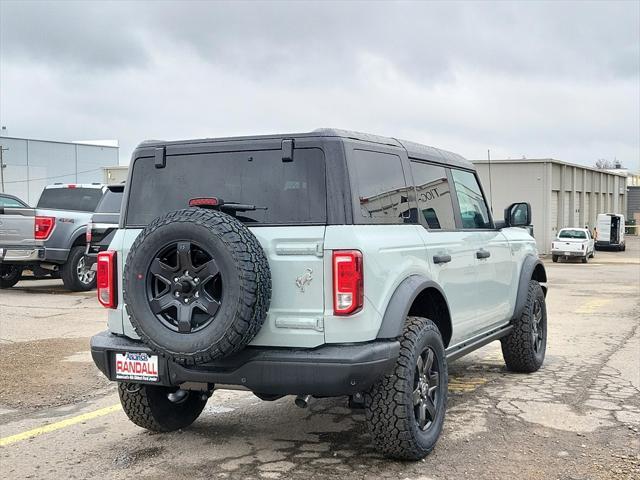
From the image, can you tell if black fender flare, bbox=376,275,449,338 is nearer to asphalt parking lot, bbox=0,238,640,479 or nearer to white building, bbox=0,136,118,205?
asphalt parking lot, bbox=0,238,640,479

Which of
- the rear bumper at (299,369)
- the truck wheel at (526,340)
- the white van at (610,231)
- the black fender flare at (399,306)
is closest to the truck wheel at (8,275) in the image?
the truck wheel at (526,340)

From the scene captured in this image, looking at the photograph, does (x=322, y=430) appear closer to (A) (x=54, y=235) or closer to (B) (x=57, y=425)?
(B) (x=57, y=425)

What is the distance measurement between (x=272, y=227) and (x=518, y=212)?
3250 mm

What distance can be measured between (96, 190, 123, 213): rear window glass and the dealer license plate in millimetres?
9452

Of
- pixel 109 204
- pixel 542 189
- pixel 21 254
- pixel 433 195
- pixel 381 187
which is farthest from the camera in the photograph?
pixel 542 189

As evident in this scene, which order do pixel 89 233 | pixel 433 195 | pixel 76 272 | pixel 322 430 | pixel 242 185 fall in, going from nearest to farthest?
pixel 242 185, pixel 322 430, pixel 433 195, pixel 89 233, pixel 76 272

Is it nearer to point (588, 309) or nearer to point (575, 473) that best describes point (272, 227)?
point (575, 473)

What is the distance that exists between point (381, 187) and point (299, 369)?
1283 millimetres

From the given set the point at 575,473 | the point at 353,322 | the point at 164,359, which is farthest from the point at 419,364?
the point at 164,359

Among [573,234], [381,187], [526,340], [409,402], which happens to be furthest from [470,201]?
[573,234]

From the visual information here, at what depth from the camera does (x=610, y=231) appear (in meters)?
44.7

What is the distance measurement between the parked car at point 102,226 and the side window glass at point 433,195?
8394 millimetres

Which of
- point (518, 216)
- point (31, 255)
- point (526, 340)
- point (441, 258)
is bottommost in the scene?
point (526, 340)

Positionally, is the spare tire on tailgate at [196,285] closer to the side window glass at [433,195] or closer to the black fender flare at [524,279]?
the side window glass at [433,195]
